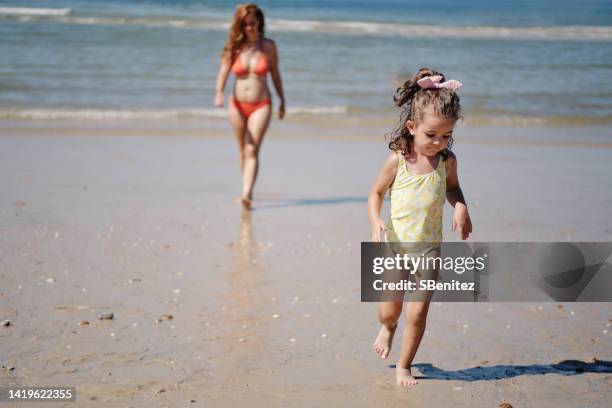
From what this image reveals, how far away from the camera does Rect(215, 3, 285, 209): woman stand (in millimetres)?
7912

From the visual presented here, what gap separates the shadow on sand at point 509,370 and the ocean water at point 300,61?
6.73ft

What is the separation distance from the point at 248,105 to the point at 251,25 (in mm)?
701

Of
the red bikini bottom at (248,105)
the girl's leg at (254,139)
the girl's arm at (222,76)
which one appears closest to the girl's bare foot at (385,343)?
the girl's leg at (254,139)

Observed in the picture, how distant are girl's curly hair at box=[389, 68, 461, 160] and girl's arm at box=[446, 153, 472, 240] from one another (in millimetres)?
67

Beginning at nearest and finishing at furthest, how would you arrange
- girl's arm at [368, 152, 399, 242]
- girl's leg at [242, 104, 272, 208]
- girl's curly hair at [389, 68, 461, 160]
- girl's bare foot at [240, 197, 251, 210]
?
girl's curly hair at [389, 68, 461, 160], girl's arm at [368, 152, 399, 242], girl's bare foot at [240, 197, 251, 210], girl's leg at [242, 104, 272, 208]

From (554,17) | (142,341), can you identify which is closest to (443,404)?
(142,341)

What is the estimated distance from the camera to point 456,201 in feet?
13.1

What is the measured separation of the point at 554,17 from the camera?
43406 millimetres

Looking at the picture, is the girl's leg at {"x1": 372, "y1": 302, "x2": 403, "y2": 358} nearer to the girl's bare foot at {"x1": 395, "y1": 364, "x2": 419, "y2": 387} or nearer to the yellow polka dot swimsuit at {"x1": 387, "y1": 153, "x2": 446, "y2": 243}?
the girl's bare foot at {"x1": 395, "y1": 364, "x2": 419, "y2": 387}

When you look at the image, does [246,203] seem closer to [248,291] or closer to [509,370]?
[248,291]

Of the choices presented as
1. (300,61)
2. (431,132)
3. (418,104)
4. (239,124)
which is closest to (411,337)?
(431,132)

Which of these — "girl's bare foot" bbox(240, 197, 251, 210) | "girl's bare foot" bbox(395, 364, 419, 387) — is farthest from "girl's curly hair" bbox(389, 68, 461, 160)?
"girl's bare foot" bbox(240, 197, 251, 210)

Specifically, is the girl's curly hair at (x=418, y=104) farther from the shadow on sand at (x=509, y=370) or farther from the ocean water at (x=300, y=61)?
the ocean water at (x=300, y=61)

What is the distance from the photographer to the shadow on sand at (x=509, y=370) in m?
4.14
